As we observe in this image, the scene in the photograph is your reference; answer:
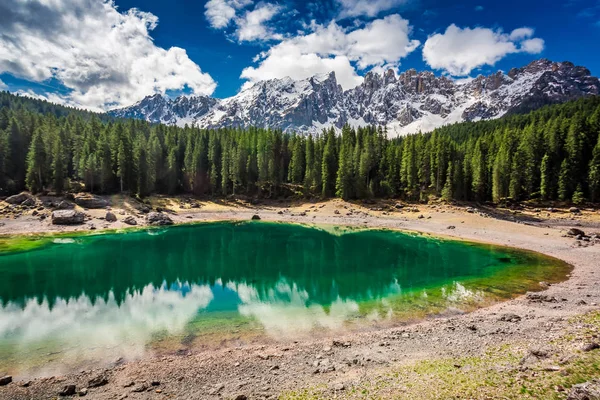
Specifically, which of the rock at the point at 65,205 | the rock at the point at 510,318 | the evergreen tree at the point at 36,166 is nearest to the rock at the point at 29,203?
the rock at the point at 65,205

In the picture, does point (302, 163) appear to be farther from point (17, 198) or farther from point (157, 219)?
point (17, 198)

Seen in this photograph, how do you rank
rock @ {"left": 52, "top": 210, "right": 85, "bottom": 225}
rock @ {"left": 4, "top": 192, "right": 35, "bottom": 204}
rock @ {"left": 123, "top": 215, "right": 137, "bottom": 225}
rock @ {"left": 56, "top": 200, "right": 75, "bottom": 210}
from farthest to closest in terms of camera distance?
rock @ {"left": 4, "top": 192, "right": 35, "bottom": 204}
rock @ {"left": 56, "top": 200, "right": 75, "bottom": 210}
rock @ {"left": 123, "top": 215, "right": 137, "bottom": 225}
rock @ {"left": 52, "top": 210, "right": 85, "bottom": 225}

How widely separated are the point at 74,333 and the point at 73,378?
583 centimetres

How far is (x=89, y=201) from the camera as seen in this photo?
63750mm

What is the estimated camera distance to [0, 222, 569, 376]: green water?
643 inches

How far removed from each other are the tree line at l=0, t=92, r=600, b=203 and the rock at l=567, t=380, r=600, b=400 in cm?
7305

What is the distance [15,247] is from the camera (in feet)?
128

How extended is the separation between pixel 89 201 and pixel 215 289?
2122 inches

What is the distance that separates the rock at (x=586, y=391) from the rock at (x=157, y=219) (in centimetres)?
6247

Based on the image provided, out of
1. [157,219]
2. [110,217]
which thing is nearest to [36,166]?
[110,217]

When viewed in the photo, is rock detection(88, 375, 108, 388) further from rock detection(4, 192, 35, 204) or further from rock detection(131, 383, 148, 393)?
rock detection(4, 192, 35, 204)

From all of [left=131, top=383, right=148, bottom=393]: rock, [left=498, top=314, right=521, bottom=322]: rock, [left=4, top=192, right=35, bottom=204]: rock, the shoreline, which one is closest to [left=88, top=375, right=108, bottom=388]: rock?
→ the shoreline

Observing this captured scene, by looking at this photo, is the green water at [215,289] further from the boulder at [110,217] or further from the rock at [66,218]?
the boulder at [110,217]

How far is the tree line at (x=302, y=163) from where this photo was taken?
71125 millimetres
